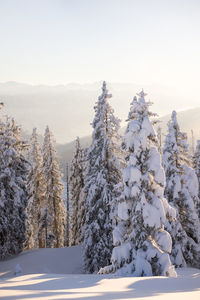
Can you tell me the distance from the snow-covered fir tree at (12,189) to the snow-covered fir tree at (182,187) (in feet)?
44.6

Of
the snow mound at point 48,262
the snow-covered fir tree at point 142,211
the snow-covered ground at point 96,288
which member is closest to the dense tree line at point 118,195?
the snow-covered fir tree at point 142,211

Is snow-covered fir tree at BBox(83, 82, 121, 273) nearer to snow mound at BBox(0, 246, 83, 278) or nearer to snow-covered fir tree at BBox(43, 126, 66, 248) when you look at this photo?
snow mound at BBox(0, 246, 83, 278)

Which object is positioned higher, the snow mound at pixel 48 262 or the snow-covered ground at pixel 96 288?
the snow-covered ground at pixel 96 288

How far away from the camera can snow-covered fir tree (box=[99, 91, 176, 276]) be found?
51.2ft

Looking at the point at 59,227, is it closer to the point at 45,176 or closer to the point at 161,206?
the point at 45,176

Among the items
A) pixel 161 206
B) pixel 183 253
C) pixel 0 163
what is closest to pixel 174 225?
pixel 183 253

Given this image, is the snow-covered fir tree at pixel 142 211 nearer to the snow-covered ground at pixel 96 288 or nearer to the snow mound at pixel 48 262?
the snow-covered ground at pixel 96 288

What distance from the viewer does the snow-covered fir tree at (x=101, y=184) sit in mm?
24969

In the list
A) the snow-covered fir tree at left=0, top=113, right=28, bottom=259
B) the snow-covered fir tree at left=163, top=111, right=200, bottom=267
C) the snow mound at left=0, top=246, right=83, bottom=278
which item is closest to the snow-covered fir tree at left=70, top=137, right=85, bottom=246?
the snow mound at left=0, top=246, right=83, bottom=278

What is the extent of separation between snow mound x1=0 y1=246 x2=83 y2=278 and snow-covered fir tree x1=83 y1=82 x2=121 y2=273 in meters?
4.43

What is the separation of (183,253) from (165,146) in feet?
26.4

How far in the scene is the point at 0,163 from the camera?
29.5 m

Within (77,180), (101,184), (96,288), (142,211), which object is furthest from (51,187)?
(96,288)

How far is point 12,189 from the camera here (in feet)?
101
